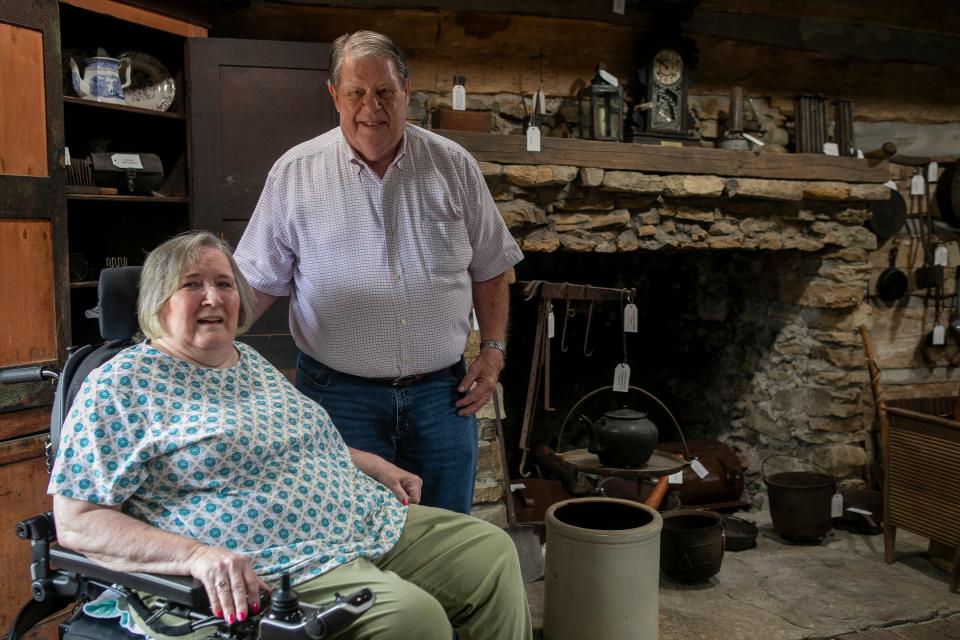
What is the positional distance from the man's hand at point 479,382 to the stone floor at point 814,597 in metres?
1.14

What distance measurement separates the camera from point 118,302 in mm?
1716

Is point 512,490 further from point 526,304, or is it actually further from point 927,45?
point 927,45

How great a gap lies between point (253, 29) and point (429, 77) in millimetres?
681

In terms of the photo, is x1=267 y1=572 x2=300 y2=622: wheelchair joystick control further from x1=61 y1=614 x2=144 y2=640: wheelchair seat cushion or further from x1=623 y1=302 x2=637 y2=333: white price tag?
x1=623 y1=302 x2=637 y2=333: white price tag

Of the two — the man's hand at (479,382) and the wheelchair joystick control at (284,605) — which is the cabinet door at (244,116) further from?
the wheelchair joystick control at (284,605)

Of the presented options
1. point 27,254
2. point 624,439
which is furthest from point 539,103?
point 27,254

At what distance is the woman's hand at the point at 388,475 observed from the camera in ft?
5.95

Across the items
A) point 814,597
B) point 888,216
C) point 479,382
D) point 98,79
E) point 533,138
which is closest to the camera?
point 479,382

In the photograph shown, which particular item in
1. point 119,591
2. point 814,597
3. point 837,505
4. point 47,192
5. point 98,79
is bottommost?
point 814,597

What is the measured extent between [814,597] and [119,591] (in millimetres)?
2581

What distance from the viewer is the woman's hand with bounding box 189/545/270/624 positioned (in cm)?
129

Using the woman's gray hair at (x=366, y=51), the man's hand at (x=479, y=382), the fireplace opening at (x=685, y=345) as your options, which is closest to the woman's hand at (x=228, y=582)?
the man's hand at (x=479, y=382)

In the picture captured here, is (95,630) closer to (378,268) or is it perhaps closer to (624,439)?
(378,268)

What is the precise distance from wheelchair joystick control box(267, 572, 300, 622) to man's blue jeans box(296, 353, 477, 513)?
68cm
